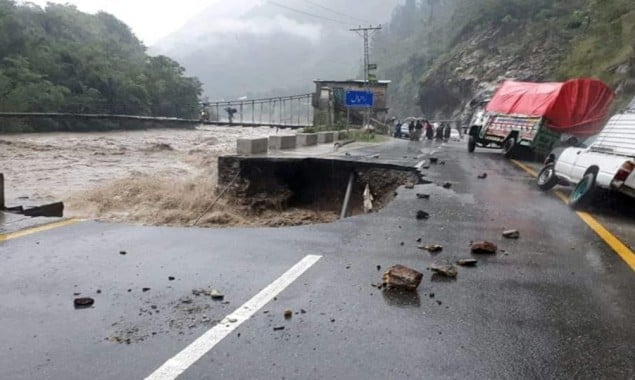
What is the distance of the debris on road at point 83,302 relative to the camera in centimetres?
416

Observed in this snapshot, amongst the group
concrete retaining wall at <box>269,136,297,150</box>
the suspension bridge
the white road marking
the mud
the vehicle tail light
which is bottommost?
the mud

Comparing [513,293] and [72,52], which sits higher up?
[72,52]

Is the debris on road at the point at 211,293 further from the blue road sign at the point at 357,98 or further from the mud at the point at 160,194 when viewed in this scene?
the blue road sign at the point at 357,98

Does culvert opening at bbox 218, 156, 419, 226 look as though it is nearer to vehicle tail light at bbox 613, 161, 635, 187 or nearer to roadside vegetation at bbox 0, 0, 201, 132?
vehicle tail light at bbox 613, 161, 635, 187

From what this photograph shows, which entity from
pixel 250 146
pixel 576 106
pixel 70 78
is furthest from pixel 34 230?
pixel 70 78

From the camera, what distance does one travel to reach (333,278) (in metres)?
4.95

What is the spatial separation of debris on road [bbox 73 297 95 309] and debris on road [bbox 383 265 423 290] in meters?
2.35

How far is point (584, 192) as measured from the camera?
8828 mm

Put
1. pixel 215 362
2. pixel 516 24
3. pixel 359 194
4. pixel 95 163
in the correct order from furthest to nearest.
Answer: pixel 516 24 < pixel 95 163 < pixel 359 194 < pixel 215 362

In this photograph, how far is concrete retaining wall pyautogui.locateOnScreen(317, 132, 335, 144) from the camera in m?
24.8

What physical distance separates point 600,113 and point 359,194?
8.98m

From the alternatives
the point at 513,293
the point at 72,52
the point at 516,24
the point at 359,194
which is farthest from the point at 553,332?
the point at 516,24

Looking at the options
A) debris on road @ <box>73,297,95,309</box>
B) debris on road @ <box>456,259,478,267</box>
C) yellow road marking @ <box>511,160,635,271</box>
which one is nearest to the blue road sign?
yellow road marking @ <box>511,160,635,271</box>

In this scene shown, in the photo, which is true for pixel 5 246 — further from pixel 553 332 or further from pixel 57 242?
pixel 553 332
